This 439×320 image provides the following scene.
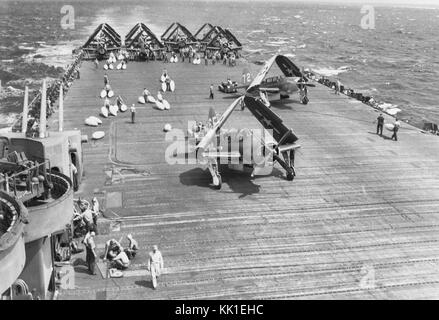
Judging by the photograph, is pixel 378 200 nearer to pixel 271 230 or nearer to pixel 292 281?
pixel 271 230

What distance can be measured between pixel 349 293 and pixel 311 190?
10495 mm

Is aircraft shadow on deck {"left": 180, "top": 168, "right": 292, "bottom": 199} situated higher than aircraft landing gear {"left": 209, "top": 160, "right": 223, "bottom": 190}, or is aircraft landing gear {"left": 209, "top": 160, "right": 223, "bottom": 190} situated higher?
aircraft landing gear {"left": 209, "top": 160, "right": 223, "bottom": 190}

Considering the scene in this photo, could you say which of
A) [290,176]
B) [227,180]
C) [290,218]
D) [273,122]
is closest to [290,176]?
[290,176]

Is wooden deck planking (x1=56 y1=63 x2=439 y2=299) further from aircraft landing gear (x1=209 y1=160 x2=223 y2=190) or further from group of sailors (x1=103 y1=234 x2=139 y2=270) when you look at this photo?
aircraft landing gear (x1=209 y1=160 x2=223 y2=190)

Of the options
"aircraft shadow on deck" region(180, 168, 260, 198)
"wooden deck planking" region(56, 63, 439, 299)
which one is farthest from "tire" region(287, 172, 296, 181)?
"aircraft shadow on deck" region(180, 168, 260, 198)

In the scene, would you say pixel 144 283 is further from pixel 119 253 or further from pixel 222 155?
pixel 222 155

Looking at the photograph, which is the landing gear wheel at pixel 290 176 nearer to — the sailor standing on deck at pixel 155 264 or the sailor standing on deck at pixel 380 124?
the sailor standing on deck at pixel 155 264

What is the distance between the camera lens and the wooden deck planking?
19.9m

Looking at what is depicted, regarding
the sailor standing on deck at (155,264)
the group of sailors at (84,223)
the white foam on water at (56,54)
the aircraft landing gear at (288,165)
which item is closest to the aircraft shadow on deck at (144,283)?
the sailor standing on deck at (155,264)

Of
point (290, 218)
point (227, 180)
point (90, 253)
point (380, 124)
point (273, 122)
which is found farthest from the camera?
point (380, 124)

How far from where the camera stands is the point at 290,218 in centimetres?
2575

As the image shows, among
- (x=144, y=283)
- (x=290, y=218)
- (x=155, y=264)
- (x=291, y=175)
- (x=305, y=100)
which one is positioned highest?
(x=305, y=100)

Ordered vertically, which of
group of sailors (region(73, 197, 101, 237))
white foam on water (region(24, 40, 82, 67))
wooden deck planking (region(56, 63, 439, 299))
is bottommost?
white foam on water (region(24, 40, 82, 67))
